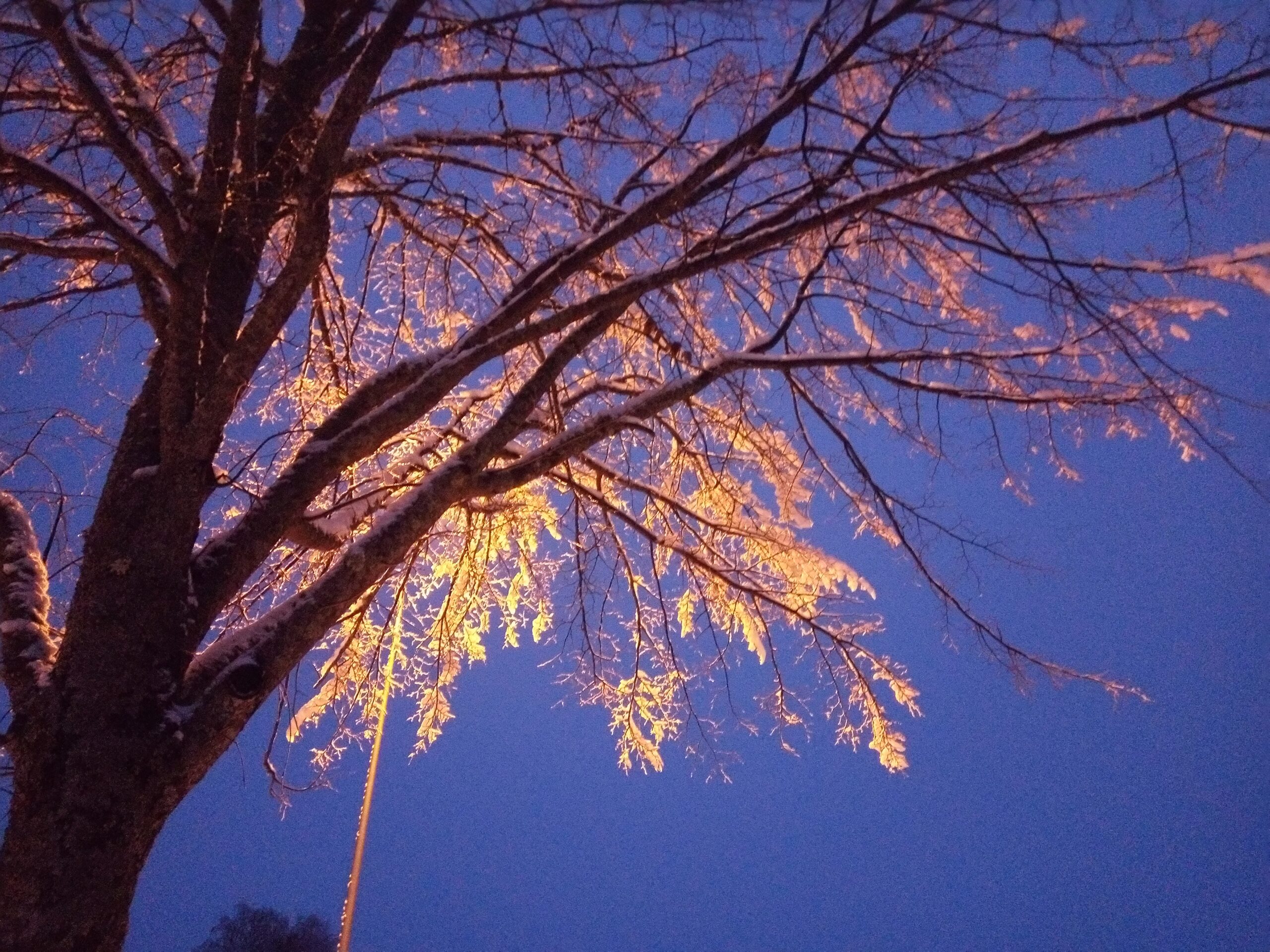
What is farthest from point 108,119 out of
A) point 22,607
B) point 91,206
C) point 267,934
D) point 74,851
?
point 267,934

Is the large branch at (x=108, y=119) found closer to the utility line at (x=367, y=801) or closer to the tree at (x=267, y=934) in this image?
the utility line at (x=367, y=801)

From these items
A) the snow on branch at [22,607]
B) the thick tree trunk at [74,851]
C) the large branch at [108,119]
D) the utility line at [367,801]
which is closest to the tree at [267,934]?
the utility line at [367,801]

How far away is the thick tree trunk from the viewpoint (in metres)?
2.17

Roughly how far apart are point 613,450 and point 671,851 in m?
131

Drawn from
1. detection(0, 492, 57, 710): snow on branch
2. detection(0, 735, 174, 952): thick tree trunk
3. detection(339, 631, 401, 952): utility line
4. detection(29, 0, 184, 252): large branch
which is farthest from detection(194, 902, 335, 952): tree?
detection(29, 0, 184, 252): large branch

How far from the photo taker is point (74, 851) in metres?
2.27

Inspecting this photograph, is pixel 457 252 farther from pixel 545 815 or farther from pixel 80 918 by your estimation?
pixel 545 815

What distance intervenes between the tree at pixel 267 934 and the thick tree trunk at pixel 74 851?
19.6 meters

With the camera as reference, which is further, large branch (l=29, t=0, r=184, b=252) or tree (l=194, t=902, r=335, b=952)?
tree (l=194, t=902, r=335, b=952)

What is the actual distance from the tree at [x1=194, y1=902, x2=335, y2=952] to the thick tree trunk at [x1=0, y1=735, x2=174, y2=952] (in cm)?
1959

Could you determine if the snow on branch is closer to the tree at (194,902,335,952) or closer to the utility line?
the utility line

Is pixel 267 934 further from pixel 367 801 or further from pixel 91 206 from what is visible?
pixel 91 206

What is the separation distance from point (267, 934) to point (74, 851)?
69.3 ft

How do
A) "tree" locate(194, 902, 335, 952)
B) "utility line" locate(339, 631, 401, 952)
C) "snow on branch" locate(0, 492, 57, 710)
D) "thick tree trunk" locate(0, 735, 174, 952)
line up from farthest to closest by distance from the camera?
"tree" locate(194, 902, 335, 952) → "utility line" locate(339, 631, 401, 952) → "snow on branch" locate(0, 492, 57, 710) → "thick tree trunk" locate(0, 735, 174, 952)
